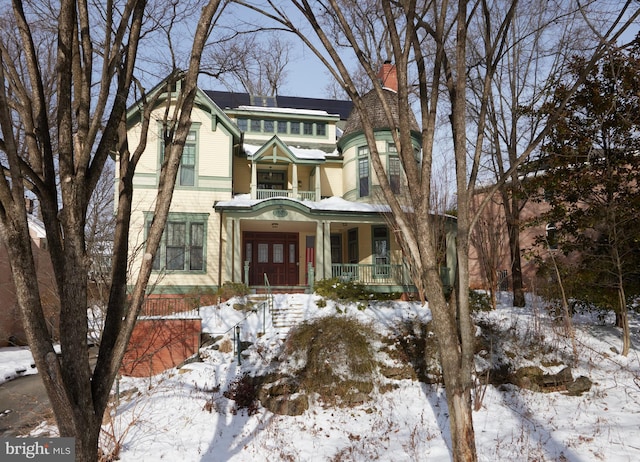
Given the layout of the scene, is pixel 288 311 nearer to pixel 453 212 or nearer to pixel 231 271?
pixel 231 271

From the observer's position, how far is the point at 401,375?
10.1m

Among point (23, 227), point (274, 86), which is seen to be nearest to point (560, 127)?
point (23, 227)

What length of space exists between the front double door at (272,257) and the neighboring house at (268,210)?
45 mm

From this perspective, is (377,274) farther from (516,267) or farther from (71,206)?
(71,206)

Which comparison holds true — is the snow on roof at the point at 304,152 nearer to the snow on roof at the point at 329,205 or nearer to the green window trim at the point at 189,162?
the snow on roof at the point at 329,205

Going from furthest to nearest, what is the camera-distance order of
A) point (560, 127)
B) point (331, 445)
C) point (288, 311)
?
point (288, 311)
point (560, 127)
point (331, 445)

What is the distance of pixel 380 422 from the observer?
822cm

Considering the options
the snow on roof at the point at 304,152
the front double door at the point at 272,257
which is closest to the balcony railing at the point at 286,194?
the snow on roof at the point at 304,152

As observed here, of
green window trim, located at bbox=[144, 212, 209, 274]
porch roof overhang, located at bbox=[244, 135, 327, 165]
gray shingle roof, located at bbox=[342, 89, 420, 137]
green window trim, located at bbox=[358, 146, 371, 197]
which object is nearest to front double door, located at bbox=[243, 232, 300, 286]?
green window trim, located at bbox=[144, 212, 209, 274]

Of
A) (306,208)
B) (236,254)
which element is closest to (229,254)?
(236,254)

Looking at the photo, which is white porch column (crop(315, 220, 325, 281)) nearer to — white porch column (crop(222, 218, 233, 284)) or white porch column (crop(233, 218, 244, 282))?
white porch column (crop(233, 218, 244, 282))

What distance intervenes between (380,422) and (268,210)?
9.39 m

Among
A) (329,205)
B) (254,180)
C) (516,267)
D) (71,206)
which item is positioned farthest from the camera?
(254,180)

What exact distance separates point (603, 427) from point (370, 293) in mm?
8803
